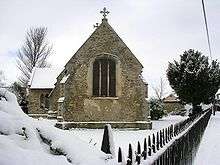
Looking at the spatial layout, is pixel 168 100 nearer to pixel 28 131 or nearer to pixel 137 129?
pixel 137 129

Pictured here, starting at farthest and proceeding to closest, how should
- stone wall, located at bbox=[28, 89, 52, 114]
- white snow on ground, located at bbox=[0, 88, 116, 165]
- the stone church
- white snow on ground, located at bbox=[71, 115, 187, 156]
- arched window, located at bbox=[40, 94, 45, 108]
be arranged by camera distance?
arched window, located at bbox=[40, 94, 45, 108] → stone wall, located at bbox=[28, 89, 52, 114] → the stone church → white snow on ground, located at bbox=[71, 115, 187, 156] → white snow on ground, located at bbox=[0, 88, 116, 165]

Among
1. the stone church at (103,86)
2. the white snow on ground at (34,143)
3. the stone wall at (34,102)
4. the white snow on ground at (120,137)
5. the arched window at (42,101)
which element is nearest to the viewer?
the white snow on ground at (34,143)

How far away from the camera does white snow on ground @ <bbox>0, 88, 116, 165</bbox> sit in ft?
6.82

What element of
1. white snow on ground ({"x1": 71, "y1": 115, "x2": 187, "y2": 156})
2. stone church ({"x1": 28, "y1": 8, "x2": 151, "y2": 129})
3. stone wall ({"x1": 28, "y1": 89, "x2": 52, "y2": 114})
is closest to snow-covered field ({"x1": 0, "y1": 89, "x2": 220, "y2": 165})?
white snow on ground ({"x1": 71, "y1": 115, "x2": 187, "y2": 156})

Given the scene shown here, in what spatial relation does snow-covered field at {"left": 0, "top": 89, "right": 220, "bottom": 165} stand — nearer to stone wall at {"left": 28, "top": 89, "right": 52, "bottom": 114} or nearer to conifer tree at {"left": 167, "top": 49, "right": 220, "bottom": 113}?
stone wall at {"left": 28, "top": 89, "right": 52, "bottom": 114}

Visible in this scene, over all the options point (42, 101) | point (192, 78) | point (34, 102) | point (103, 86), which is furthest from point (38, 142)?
point (192, 78)

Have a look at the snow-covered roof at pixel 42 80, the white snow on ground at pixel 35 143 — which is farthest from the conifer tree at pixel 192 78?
the white snow on ground at pixel 35 143

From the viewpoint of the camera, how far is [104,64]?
92.6 feet

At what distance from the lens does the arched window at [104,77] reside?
28.0 m

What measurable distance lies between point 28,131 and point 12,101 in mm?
449

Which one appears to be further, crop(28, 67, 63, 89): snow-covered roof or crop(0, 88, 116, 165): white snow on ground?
crop(28, 67, 63, 89): snow-covered roof

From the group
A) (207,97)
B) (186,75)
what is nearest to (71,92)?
(186,75)

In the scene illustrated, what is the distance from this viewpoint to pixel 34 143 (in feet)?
7.74

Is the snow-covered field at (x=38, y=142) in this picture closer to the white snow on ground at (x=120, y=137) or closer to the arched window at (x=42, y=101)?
the white snow on ground at (x=120, y=137)
